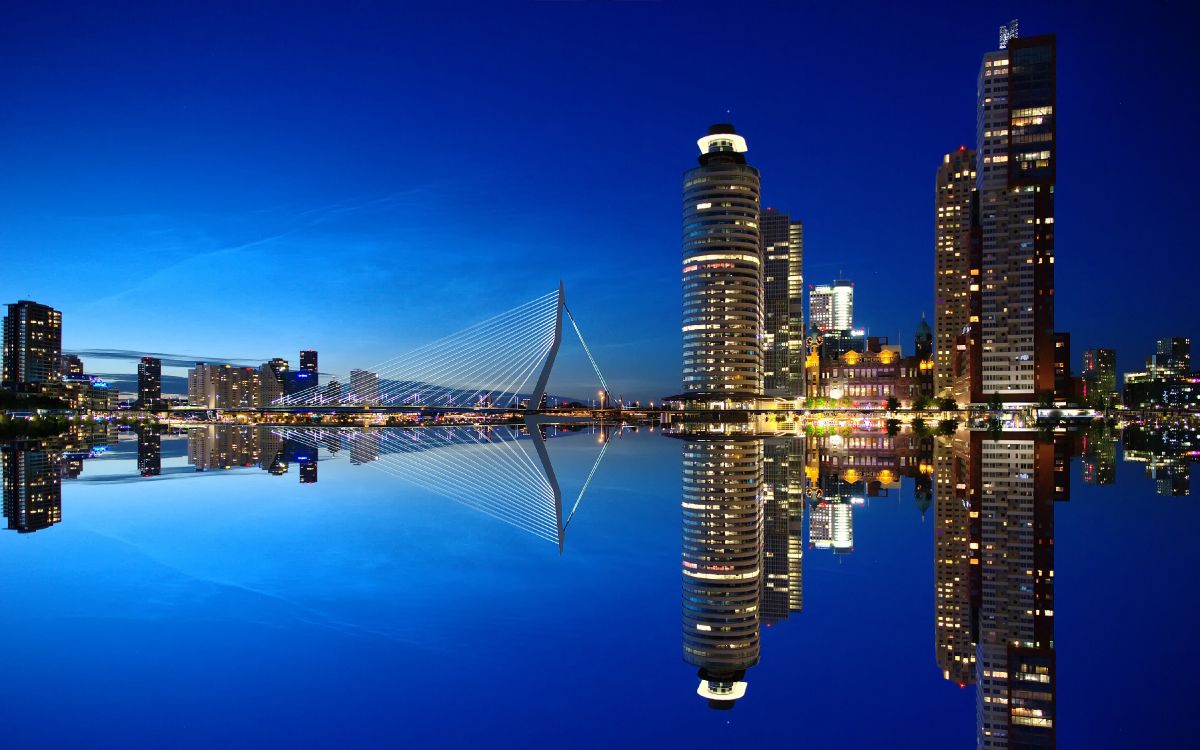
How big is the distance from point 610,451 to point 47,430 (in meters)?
52.1

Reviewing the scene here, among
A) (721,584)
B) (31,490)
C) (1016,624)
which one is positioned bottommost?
(1016,624)

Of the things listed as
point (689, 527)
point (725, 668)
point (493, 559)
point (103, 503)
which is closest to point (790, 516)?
point (689, 527)

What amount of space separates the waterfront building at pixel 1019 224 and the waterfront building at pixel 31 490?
9793cm

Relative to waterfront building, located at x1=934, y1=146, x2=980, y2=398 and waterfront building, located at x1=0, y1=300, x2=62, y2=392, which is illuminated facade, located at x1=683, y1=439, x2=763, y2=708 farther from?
waterfront building, located at x1=0, y1=300, x2=62, y2=392

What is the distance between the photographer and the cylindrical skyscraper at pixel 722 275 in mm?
112500

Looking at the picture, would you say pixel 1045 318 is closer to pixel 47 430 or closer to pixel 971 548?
pixel 971 548

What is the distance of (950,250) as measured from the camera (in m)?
143

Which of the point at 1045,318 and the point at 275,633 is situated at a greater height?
the point at 1045,318

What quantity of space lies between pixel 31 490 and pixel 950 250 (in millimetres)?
147188

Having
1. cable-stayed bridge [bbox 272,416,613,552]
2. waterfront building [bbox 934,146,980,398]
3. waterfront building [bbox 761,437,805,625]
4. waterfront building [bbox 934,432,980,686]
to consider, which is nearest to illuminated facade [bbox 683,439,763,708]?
waterfront building [bbox 761,437,805,625]

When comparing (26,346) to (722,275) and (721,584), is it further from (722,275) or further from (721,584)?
(721,584)

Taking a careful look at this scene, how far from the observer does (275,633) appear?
930 centimetres

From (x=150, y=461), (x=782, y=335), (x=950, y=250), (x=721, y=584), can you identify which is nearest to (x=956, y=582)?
(x=721, y=584)

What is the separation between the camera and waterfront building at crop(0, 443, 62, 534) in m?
17.2
